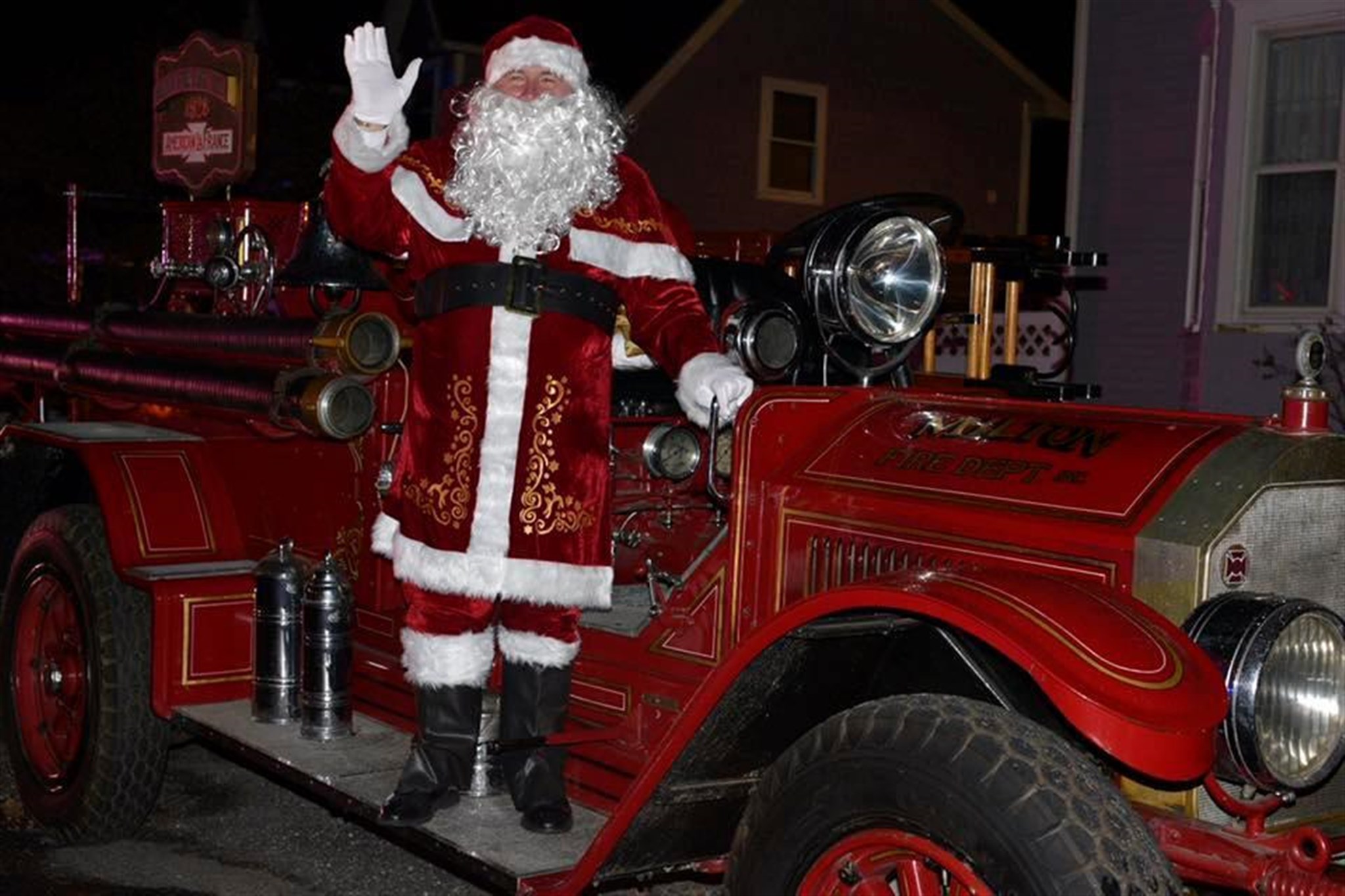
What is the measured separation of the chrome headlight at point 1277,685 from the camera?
259 cm

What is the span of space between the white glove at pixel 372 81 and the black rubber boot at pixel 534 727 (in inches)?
53.0

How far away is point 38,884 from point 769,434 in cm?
264

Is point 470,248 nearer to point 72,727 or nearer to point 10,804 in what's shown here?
point 72,727

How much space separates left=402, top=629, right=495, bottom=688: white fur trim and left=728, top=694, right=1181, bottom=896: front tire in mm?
1078

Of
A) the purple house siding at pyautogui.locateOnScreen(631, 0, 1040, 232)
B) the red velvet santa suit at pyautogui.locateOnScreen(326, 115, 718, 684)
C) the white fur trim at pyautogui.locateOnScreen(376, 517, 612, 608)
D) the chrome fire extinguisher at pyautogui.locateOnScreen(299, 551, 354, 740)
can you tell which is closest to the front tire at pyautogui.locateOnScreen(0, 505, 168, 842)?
the chrome fire extinguisher at pyautogui.locateOnScreen(299, 551, 354, 740)

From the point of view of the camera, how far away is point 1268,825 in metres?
2.88

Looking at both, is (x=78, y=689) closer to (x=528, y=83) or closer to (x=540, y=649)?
(x=540, y=649)

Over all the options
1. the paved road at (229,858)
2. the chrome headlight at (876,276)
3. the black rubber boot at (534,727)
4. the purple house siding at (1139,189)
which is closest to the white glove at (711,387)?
the chrome headlight at (876,276)

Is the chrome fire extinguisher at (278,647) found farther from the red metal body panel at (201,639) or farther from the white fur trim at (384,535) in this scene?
the white fur trim at (384,535)

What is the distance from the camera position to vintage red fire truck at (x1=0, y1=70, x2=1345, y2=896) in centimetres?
258

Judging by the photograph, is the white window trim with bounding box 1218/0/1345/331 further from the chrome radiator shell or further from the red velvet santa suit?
the chrome radiator shell

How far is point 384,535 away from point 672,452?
0.81 metres

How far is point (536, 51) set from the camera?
12.8ft

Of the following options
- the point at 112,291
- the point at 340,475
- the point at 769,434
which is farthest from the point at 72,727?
the point at 112,291
